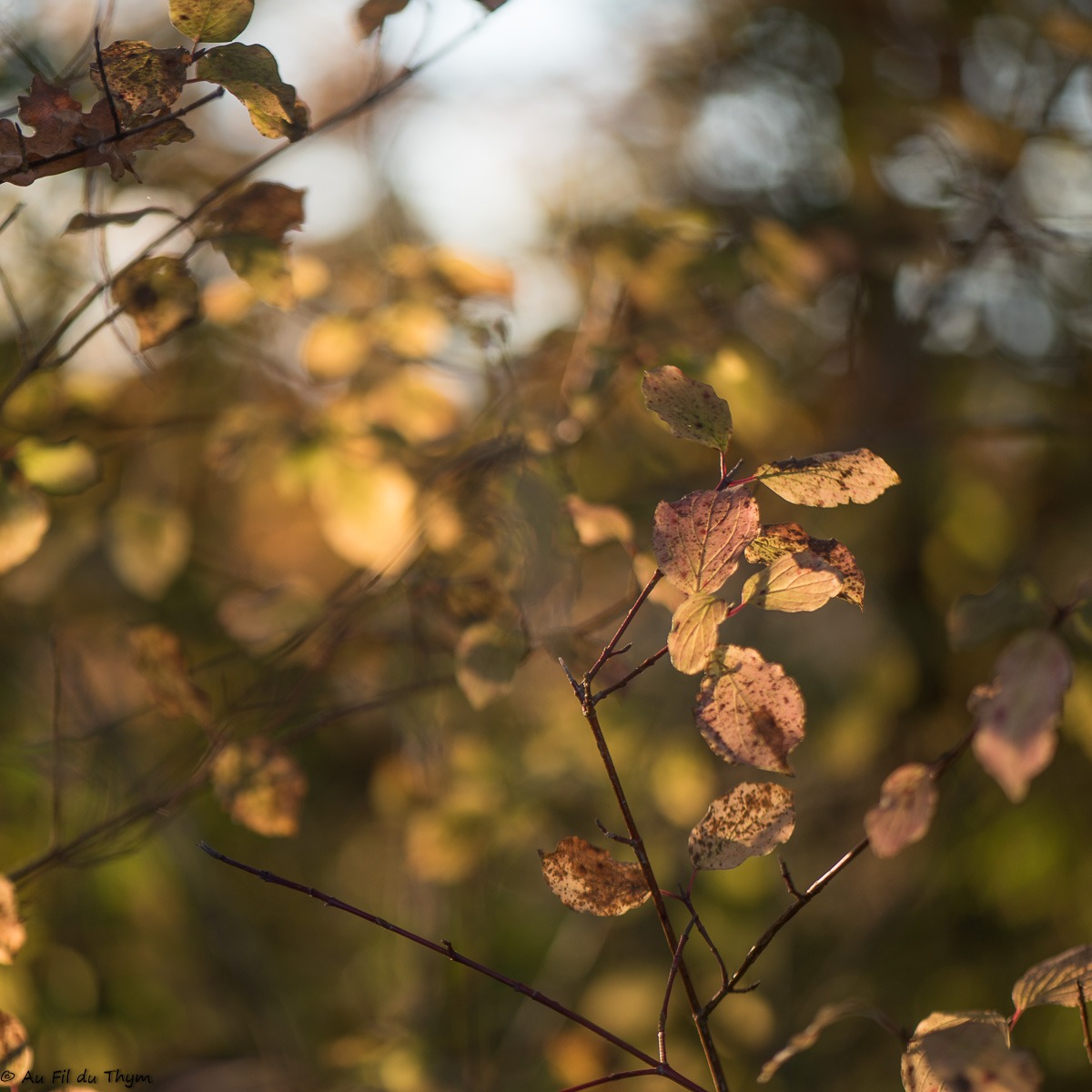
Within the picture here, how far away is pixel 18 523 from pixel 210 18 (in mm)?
348

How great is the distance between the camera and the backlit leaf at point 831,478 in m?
0.44

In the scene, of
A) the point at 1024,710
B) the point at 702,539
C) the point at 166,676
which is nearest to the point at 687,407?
the point at 702,539

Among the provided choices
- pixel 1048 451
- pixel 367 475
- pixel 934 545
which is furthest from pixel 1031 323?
pixel 367 475

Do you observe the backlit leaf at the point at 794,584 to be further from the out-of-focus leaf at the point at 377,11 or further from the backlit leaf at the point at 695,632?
the out-of-focus leaf at the point at 377,11

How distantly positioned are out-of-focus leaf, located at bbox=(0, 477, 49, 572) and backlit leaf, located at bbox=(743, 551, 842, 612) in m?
0.48

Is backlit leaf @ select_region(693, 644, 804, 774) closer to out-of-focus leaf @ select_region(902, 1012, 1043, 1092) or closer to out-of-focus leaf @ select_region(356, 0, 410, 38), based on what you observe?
out-of-focus leaf @ select_region(902, 1012, 1043, 1092)

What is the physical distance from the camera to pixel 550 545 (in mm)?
666

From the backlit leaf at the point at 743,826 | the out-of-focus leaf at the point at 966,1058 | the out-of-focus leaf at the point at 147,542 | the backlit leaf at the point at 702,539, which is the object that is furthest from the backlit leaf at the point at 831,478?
the out-of-focus leaf at the point at 147,542

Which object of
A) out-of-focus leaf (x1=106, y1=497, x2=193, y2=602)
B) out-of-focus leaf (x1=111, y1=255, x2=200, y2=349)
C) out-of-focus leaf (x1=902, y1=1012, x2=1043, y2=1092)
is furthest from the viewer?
out-of-focus leaf (x1=106, y1=497, x2=193, y2=602)

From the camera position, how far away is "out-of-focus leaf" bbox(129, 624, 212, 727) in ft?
2.19

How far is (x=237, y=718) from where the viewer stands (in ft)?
2.62

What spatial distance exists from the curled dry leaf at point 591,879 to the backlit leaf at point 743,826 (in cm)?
4

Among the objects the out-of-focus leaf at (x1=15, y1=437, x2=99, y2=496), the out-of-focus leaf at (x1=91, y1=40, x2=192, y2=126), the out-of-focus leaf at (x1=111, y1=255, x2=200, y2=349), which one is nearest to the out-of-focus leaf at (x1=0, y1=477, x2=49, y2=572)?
the out-of-focus leaf at (x1=15, y1=437, x2=99, y2=496)

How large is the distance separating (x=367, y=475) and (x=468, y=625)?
0.75ft
